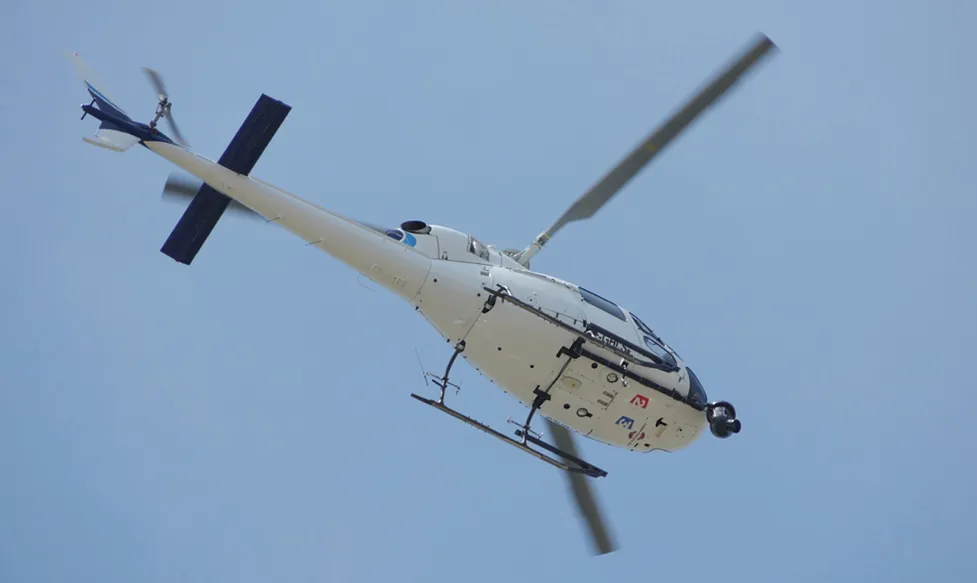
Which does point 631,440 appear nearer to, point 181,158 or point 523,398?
point 523,398

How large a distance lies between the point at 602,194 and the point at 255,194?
5726 mm

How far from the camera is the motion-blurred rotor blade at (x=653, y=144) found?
19.0 m

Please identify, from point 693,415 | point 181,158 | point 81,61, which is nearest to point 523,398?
point 693,415

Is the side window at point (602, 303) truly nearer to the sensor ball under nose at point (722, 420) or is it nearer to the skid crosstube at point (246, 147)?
the sensor ball under nose at point (722, 420)

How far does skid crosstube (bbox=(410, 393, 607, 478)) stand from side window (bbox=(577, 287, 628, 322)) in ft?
7.86

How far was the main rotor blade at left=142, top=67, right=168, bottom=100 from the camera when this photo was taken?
17891 millimetres

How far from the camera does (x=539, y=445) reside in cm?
1912

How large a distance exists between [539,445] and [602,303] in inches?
101

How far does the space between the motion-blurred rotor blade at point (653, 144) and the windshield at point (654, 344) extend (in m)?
1.99

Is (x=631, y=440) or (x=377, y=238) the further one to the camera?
(x=631, y=440)

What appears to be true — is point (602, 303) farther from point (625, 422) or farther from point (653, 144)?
point (653, 144)

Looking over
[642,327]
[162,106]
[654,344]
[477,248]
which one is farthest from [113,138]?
[654,344]

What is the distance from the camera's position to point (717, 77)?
1916 centimetres

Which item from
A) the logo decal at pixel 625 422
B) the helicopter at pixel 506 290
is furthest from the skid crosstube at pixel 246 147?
the logo decal at pixel 625 422
